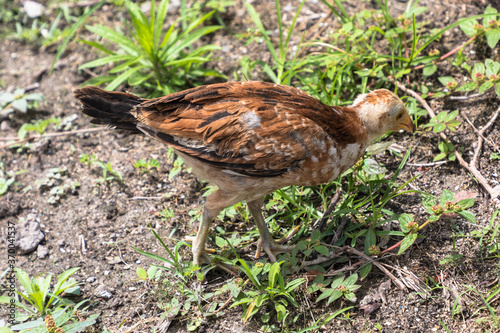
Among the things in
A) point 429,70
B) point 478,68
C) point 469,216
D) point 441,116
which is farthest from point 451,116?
point 469,216

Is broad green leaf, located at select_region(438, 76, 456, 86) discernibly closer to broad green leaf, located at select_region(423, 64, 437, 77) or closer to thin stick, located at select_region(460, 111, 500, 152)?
broad green leaf, located at select_region(423, 64, 437, 77)

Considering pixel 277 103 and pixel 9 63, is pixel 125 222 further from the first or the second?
pixel 9 63

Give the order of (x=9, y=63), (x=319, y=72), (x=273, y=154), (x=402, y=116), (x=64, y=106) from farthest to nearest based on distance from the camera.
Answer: (x=9, y=63), (x=64, y=106), (x=319, y=72), (x=402, y=116), (x=273, y=154)

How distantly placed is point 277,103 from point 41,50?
4494 mm

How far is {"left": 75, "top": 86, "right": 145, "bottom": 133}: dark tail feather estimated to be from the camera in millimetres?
3904

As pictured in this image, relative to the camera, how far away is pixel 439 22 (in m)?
5.39

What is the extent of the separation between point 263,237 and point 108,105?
1.79m

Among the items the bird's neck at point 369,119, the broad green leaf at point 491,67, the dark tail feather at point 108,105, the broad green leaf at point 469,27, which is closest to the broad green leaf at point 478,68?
the broad green leaf at point 491,67

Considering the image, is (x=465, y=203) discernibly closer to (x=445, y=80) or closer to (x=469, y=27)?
(x=445, y=80)

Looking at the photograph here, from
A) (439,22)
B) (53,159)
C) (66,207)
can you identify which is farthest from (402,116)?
(53,159)

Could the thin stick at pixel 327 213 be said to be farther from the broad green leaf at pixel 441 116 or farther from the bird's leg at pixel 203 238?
the broad green leaf at pixel 441 116

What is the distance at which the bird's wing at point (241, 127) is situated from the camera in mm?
3607

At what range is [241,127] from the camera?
3.61m

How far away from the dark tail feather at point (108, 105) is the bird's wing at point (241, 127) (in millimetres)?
239
